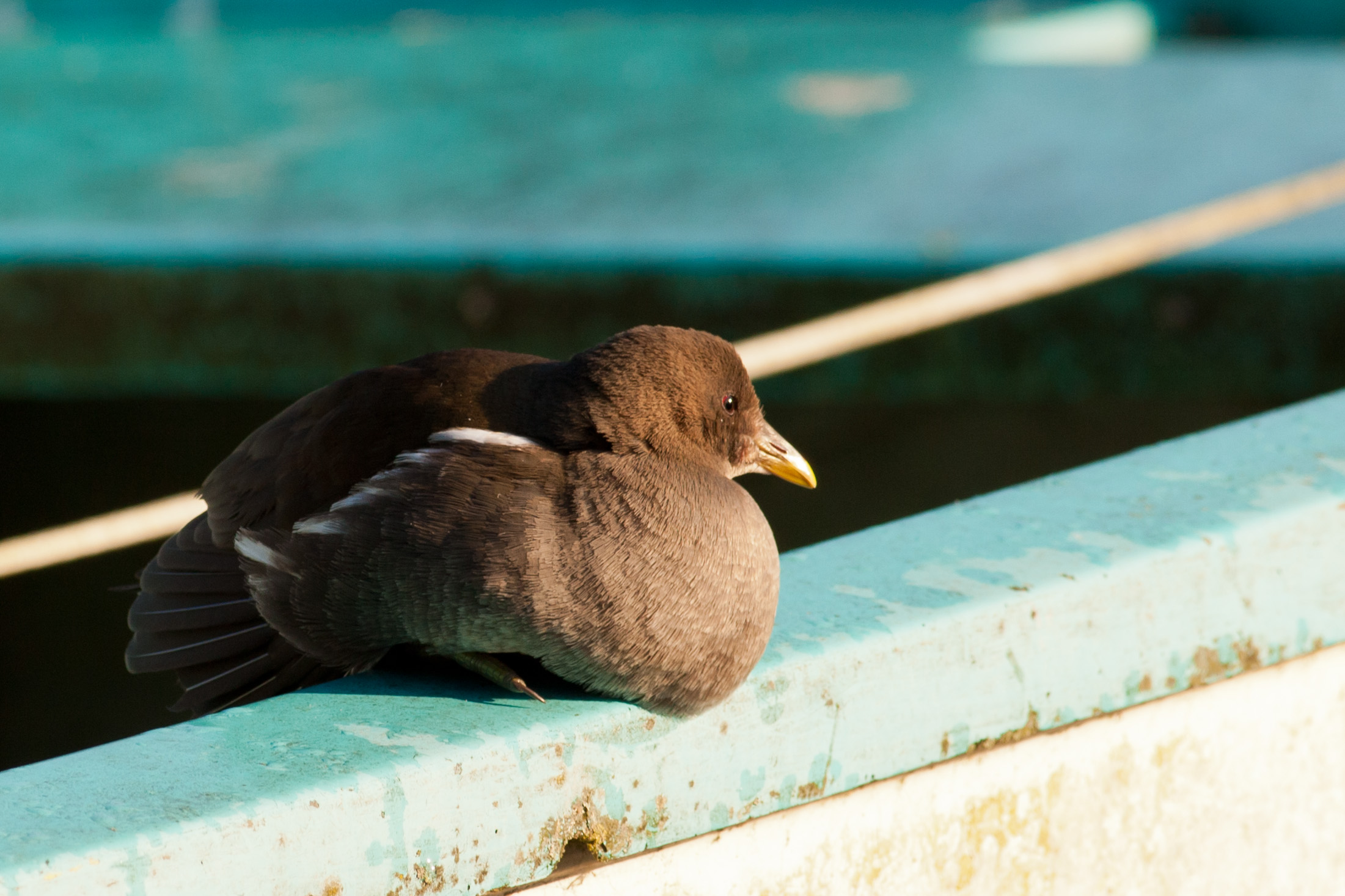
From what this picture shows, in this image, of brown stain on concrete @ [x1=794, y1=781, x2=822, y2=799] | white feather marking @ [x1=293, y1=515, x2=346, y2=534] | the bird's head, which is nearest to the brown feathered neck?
the bird's head

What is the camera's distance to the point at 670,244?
3.68 meters

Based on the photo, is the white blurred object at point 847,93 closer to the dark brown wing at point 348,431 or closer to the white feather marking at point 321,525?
the dark brown wing at point 348,431

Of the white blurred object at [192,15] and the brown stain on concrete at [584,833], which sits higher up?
the white blurred object at [192,15]

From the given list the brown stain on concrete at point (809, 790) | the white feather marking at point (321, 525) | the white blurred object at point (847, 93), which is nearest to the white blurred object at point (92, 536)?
the white feather marking at point (321, 525)

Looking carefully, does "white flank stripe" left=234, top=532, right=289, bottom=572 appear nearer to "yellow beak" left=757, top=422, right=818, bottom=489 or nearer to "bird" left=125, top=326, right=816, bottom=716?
"bird" left=125, top=326, right=816, bottom=716

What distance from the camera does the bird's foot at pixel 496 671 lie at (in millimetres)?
1468

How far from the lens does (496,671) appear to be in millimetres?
1484

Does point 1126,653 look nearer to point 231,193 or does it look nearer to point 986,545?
point 986,545

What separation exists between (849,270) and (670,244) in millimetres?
431

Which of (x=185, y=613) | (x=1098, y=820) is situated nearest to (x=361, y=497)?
(x=185, y=613)

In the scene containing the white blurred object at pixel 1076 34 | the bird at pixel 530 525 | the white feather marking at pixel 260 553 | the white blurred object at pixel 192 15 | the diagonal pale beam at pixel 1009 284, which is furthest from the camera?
the white blurred object at pixel 192 15

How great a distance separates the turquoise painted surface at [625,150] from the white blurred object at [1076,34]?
2.08ft

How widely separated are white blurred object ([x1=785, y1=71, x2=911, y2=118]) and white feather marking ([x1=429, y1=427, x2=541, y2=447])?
3.66 meters

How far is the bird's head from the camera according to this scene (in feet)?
4.86
